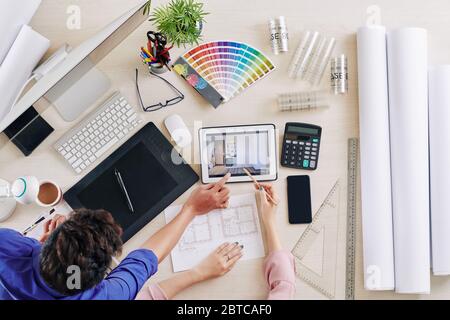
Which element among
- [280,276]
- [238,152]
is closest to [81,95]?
[238,152]

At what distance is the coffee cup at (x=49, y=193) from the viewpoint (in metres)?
1.42

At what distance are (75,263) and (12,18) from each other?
697 millimetres

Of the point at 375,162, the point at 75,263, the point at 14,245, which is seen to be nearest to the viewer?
the point at 75,263

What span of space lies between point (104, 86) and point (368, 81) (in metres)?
0.75

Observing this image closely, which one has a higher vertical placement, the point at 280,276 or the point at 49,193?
the point at 49,193

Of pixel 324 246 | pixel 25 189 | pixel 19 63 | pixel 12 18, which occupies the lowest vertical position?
pixel 324 246

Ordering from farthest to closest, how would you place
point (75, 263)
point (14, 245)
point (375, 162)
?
point (375, 162) → point (14, 245) → point (75, 263)

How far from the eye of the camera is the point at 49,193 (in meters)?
1.43

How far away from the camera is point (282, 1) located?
4.88ft

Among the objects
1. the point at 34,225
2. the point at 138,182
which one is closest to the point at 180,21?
the point at 138,182

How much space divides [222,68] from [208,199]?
1.26ft

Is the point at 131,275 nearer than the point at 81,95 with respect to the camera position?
Yes

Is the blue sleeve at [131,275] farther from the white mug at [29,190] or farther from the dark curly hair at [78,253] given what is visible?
the white mug at [29,190]

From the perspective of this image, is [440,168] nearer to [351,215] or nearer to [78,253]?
[351,215]
